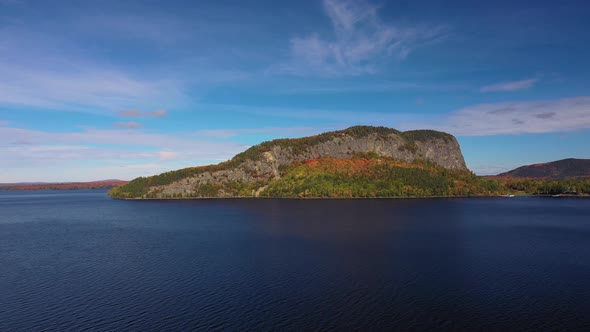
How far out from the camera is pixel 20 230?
9794cm

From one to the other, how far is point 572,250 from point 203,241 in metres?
72.4

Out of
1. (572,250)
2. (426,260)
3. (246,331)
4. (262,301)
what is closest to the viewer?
(246,331)

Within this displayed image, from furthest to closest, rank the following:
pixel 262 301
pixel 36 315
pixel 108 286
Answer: pixel 108 286
pixel 262 301
pixel 36 315

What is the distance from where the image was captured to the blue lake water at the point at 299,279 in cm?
3609

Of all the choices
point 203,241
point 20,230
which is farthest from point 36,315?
point 20,230

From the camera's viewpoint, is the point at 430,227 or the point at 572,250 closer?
the point at 572,250

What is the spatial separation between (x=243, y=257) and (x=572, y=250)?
60516 mm

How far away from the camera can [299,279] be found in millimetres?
48906

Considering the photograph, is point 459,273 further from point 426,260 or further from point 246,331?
point 246,331

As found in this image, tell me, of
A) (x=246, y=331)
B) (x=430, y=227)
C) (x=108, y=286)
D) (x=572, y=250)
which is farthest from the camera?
(x=430, y=227)

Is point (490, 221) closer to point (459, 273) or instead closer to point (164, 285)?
point (459, 273)

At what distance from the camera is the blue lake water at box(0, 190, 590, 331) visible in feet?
118

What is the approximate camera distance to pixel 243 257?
206 feet

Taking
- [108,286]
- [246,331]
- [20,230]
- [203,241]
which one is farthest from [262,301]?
[20,230]
